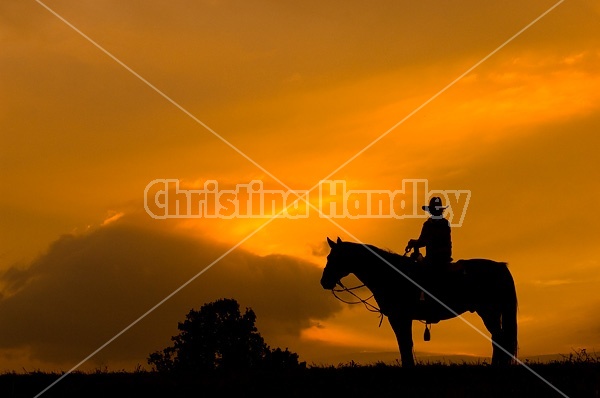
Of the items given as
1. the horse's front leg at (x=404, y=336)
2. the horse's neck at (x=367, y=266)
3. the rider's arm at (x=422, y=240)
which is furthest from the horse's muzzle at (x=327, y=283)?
the rider's arm at (x=422, y=240)

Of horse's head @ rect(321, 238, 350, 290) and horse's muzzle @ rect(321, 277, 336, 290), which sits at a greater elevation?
horse's head @ rect(321, 238, 350, 290)

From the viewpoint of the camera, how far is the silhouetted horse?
851 inches

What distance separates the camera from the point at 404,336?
68.6ft

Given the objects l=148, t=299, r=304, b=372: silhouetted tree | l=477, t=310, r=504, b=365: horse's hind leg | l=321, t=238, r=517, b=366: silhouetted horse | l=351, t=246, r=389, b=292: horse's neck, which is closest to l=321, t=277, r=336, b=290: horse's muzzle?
l=321, t=238, r=517, b=366: silhouetted horse

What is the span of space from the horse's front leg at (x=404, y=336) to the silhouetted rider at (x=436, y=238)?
1.76 m

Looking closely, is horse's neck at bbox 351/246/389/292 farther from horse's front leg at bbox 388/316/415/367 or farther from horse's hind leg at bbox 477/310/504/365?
horse's hind leg at bbox 477/310/504/365

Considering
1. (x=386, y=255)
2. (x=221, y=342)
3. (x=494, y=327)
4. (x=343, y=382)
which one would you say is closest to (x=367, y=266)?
(x=386, y=255)

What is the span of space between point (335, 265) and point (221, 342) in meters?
26.0

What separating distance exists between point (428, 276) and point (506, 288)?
7.12 feet

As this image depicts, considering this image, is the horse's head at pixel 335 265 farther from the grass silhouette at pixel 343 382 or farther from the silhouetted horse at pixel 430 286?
the grass silhouette at pixel 343 382

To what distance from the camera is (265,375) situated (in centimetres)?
1839

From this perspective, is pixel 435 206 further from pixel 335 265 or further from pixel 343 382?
pixel 343 382

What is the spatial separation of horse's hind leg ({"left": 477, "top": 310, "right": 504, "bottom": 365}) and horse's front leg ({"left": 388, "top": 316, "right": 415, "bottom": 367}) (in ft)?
7.56

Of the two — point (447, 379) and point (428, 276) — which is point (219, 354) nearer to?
point (428, 276)
